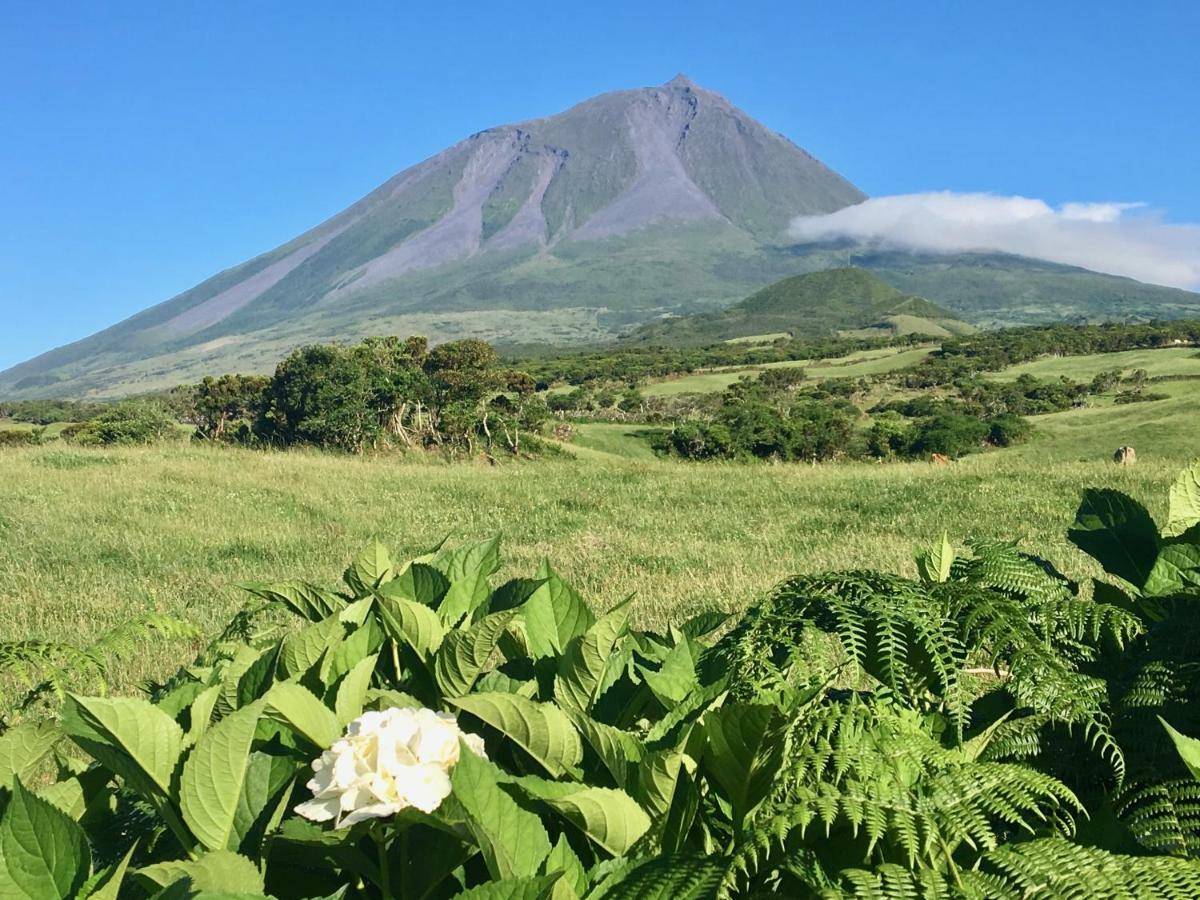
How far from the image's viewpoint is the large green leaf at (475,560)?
2.10 metres

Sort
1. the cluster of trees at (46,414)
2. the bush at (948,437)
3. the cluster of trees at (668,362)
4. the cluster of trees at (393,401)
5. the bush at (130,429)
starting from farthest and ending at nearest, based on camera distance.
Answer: the cluster of trees at (668,362) → the cluster of trees at (46,414) → the bush at (948,437) → the bush at (130,429) → the cluster of trees at (393,401)

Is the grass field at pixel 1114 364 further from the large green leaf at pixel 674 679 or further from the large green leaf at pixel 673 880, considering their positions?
the large green leaf at pixel 673 880

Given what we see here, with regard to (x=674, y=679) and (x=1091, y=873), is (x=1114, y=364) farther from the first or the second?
(x=1091, y=873)

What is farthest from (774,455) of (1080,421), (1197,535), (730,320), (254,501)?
(730,320)

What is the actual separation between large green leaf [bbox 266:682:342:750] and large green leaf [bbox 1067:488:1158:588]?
6.23 feet

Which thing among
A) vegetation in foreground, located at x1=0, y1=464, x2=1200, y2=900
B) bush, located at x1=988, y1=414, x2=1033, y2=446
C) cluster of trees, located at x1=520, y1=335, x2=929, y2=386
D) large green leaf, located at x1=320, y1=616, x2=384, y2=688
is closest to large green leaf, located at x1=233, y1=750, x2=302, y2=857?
vegetation in foreground, located at x1=0, y1=464, x2=1200, y2=900

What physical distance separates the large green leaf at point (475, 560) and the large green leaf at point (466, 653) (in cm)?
42

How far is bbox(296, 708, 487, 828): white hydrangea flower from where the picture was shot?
3.86ft

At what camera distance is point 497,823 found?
119 centimetres

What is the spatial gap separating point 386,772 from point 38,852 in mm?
412

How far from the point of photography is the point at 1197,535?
2316 mm

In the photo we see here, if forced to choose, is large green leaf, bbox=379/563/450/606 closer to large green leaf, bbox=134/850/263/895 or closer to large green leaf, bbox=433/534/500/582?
large green leaf, bbox=433/534/500/582

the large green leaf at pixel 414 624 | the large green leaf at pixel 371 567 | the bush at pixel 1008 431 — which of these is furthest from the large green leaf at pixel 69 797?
the bush at pixel 1008 431

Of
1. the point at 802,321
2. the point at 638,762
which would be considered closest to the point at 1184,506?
the point at 638,762
